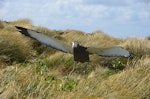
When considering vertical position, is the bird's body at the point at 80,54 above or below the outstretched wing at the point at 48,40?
below

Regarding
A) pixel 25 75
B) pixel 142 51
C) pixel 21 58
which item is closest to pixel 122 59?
pixel 142 51

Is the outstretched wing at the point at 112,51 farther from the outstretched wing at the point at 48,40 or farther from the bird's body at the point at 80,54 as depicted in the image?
the outstretched wing at the point at 48,40

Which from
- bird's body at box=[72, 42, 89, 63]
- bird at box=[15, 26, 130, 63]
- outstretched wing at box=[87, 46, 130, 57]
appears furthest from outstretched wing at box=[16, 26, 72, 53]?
outstretched wing at box=[87, 46, 130, 57]

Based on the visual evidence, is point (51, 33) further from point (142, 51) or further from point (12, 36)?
point (12, 36)

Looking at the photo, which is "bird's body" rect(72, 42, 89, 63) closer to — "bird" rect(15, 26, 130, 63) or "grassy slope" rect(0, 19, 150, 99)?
"bird" rect(15, 26, 130, 63)

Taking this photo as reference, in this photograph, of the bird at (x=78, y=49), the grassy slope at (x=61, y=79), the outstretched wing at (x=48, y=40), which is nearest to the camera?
the grassy slope at (x=61, y=79)

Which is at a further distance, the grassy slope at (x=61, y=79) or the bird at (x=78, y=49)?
the bird at (x=78, y=49)

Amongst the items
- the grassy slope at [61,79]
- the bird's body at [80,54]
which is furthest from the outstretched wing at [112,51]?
the grassy slope at [61,79]

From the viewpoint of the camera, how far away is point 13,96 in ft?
15.3

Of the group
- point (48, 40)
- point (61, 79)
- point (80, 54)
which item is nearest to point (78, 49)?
point (80, 54)

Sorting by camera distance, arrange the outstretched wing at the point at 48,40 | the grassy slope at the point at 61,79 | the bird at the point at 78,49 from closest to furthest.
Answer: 1. the grassy slope at the point at 61,79
2. the outstretched wing at the point at 48,40
3. the bird at the point at 78,49

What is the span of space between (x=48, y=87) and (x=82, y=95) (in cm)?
38

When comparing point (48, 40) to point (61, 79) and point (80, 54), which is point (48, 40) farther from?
point (61, 79)

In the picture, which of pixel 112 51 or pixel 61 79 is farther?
pixel 112 51
